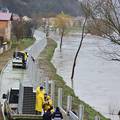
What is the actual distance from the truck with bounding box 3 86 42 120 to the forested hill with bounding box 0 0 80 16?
10784 cm

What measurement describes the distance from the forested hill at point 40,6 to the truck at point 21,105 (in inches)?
4246

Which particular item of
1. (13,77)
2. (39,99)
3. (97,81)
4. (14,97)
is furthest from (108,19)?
(97,81)

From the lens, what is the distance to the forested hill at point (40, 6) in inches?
5108

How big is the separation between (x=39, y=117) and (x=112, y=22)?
14.6 ft

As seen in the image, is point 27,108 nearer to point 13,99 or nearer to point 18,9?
point 13,99

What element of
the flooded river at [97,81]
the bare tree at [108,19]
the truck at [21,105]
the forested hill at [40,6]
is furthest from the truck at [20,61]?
the forested hill at [40,6]

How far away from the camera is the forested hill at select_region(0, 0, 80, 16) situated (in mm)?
129750

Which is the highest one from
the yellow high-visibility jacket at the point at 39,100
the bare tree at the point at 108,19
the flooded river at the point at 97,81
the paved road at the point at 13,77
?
the bare tree at the point at 108,19

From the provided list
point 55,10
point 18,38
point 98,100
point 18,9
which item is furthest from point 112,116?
point 55,10

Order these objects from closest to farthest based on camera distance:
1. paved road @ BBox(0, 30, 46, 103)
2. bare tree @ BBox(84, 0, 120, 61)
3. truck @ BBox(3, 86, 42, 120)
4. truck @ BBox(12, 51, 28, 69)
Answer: bare tree @ BBox(84, 0, 120, 61), truck @ BBox(3, 86, 42, 120), paved road @ BBox(0, 30, 46, 103), truck @ BBox(12, 51, 28, 69)

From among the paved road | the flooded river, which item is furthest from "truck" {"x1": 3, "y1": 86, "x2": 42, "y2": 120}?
the paved road

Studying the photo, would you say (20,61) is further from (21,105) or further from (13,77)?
(21,105)

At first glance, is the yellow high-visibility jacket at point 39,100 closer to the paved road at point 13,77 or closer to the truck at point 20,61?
the paved road at point 13,77

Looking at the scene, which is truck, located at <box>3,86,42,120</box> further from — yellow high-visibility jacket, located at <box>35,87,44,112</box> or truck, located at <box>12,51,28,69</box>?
truck, located at <box>12,51,28,69</box>
